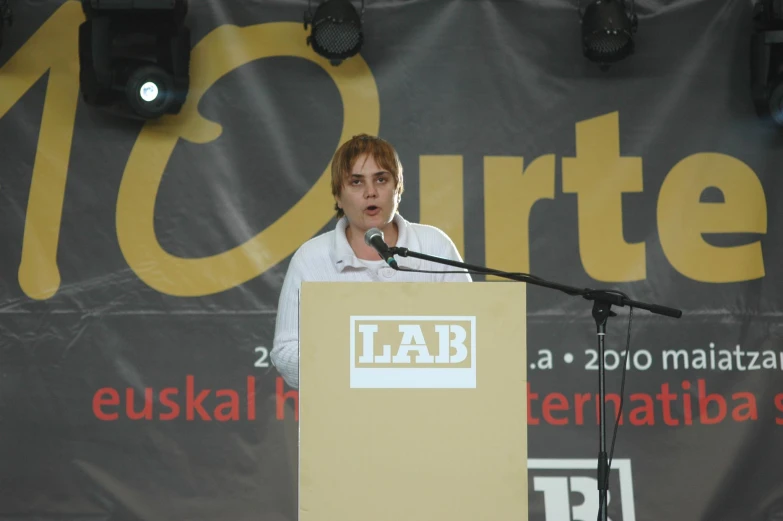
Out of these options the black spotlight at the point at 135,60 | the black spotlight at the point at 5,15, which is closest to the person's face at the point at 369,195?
the black spotlight at the point at 135,60

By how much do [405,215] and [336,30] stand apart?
785mm

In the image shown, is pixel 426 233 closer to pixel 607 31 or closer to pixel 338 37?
pixel 338 37

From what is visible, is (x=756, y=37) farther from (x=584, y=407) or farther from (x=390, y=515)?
(x=390, y=515)

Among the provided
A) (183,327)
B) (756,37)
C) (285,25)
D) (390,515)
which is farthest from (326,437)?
(756,37)

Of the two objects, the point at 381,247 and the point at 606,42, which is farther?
the point at 606,42

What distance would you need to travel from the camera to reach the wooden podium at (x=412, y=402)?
180 centimetres

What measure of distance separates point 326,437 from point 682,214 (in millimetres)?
2670

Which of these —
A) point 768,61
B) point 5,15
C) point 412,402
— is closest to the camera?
point 412,402

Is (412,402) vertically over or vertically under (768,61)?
under

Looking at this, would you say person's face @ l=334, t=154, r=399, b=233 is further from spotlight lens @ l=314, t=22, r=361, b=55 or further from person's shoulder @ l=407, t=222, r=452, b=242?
spotlight lens @ l=314, t=22, r=361, b=55

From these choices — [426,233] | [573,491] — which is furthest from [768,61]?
[426,233]

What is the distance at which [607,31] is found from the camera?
154 inches

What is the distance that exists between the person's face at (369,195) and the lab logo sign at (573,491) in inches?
64.0

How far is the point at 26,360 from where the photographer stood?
3.92 meters
